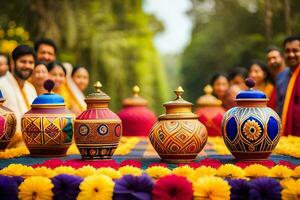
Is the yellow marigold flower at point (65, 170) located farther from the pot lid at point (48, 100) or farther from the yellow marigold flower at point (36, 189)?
the pot lid at point (48, 100)

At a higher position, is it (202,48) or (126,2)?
(126,2)

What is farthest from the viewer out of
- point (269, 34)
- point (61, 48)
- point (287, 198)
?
point (269, 34)

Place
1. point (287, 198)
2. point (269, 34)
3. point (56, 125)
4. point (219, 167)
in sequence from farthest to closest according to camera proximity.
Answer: point (269, 34) → point (56, 125) → point (219, 167) → point (287, 198)

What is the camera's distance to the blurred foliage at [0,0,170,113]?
42.3ft

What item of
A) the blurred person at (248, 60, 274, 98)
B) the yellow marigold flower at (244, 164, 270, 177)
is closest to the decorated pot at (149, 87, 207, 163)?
the yellow marigold flower at (244, 164, 270, 177)

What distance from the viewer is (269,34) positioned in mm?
14430

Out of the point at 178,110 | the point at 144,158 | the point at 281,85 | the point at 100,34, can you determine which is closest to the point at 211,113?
the point at 281,85

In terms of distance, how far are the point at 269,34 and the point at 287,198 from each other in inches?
474

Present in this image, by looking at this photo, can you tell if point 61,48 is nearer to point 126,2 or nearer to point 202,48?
point 126,2

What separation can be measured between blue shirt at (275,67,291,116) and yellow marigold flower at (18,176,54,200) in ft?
12.5

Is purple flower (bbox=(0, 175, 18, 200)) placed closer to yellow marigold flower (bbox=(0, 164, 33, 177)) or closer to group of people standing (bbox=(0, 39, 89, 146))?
yellow marigold flower (bbox=(0, 164, 33, 177))

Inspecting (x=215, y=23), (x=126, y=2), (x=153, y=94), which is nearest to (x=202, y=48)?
(x=215, y=23)

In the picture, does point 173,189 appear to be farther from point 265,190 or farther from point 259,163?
point 259,163

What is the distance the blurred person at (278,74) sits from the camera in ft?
20.7
